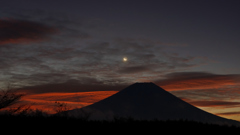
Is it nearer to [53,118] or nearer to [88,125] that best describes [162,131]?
[88,125]

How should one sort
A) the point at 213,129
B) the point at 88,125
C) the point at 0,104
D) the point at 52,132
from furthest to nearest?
the point at 0,104 < the point at 213,129 < the point at 88,125 < the point at 52,132

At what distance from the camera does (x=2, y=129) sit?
14352mm

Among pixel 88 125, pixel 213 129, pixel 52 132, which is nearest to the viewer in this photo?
pixel 52 132

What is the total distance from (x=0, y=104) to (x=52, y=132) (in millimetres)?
13814

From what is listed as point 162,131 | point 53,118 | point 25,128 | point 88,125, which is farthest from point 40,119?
point 162,131

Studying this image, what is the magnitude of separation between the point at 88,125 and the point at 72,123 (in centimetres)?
102

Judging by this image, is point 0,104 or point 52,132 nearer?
point 52,132

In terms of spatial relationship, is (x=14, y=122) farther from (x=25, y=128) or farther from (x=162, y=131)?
(x=162, y=131)

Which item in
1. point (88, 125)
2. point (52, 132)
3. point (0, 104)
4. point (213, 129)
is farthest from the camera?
point (0, 104)

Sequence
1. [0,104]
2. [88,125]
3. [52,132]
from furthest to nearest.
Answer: [0,104], [88,125], [52,132]

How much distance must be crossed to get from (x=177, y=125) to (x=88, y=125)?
5.24m

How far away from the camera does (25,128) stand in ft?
47.4

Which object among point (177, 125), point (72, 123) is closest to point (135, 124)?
point (177, 125)

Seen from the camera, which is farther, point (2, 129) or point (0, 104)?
point (0, 104)
